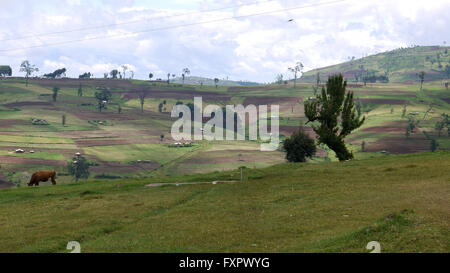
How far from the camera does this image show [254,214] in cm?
3362

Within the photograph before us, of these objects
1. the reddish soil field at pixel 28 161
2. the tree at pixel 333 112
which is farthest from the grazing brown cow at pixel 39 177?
the reddish soil field at pixel 28 161

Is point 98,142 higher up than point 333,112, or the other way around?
point 333,112

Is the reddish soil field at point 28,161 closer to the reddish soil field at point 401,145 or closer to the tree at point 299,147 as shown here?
the tree at point 299,147

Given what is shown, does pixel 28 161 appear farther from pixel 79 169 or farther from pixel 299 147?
pixel 299 147

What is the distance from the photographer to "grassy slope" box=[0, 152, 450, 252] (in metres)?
22.4

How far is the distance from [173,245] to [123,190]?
102 feet

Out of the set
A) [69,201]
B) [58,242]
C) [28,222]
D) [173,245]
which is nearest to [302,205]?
[173,245]

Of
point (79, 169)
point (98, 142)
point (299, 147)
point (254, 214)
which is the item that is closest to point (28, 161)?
point (79, 169)

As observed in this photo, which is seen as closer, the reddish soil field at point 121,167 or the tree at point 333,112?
the tree at point 333,112

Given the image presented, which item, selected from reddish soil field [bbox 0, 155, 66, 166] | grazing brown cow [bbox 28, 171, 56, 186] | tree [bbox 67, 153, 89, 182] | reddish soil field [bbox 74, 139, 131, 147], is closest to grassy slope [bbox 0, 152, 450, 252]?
grazing brown cow [bbox 28, 171, 56, 186]

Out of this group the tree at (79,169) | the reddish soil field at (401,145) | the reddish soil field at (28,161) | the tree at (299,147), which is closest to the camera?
the tree at (299,147)

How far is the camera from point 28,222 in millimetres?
35844

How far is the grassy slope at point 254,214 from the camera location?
73.6ft

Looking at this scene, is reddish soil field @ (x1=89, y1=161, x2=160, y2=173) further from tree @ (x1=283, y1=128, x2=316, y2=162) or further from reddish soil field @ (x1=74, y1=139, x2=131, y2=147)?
tree @ (x1=283, y1=128, x2=316, y2=162)
